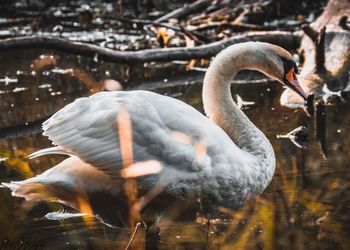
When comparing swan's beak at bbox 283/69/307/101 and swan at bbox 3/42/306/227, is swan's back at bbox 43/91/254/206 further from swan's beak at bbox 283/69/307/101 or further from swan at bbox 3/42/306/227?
swan's beak at bbox 283/69/307/101

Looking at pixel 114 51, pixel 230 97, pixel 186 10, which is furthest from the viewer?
pixel 186 10

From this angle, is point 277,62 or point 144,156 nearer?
point 144,156

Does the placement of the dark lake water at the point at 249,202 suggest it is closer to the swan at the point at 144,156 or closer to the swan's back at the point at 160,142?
the swan at the point at 144,156

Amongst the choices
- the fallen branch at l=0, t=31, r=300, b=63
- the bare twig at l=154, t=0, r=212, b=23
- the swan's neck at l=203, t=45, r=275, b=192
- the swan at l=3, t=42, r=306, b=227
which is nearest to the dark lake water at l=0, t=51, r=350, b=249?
the swan at l=3, t=42, r=306, b=227

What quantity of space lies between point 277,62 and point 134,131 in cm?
124

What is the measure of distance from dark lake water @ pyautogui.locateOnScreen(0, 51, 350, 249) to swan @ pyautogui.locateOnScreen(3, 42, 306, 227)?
0.71 feet

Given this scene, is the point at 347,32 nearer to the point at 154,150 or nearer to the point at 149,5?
the point at 154,150

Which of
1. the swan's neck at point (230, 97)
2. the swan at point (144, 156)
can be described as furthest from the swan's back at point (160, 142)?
the swan's neck at point (230, 97)

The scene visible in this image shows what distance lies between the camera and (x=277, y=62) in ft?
16.9

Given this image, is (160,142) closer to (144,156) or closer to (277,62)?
(144,156)

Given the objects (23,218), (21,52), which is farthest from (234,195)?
(21,52)

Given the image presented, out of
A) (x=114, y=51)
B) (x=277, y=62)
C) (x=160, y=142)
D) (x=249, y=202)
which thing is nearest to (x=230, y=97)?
(x=277, y=62)

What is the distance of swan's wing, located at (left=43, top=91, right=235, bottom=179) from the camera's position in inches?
171

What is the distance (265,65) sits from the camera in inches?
203
